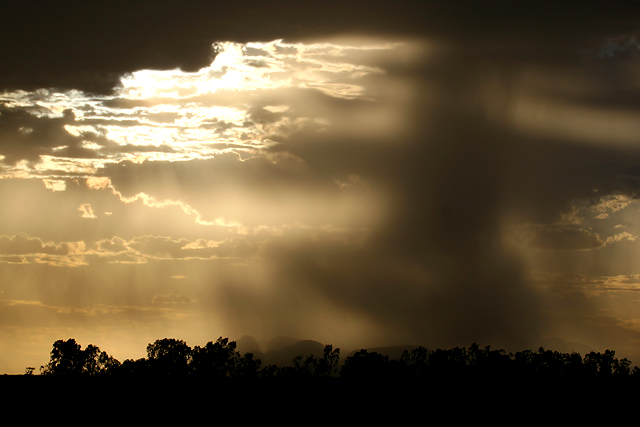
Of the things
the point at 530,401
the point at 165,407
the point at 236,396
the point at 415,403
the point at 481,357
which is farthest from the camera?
the point at 481,357

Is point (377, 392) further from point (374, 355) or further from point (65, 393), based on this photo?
point (374, 355)

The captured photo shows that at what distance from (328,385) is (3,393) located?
40.2 m

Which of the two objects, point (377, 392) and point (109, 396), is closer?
point (109, 396)

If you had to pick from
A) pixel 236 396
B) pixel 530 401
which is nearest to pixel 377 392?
pixel 236 396

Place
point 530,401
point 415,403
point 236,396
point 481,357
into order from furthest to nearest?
point 481,357 → point 530,401 → point 415,403 → point 236,396

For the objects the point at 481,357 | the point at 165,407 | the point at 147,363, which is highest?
the point at 481,357

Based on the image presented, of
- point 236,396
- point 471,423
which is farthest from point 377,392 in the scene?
point 236,396

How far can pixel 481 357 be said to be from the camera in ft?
Answer: 646

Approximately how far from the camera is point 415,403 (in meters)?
70.0

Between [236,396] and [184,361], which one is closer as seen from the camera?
[236,396]

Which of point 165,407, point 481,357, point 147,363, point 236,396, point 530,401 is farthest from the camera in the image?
point 481,357

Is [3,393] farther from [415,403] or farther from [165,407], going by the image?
[415,403]

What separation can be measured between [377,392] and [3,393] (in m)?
45.2

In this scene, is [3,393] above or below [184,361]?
below
